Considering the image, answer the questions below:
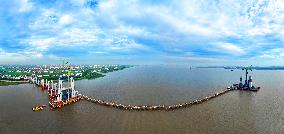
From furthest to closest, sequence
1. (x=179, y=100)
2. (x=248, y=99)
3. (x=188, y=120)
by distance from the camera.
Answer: (x=248, y=99), (x=179, y=100), (x=188, y=120)

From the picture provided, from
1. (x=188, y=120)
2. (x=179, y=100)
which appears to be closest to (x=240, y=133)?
(x=188, y=120)

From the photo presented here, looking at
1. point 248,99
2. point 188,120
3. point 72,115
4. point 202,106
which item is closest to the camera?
point 188,120

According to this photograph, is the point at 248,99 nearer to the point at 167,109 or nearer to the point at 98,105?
the point at 167,109

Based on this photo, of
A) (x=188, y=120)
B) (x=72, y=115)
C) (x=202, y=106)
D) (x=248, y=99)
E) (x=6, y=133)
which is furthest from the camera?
(x=248, y=99)

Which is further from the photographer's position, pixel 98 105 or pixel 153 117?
pixel 98 105

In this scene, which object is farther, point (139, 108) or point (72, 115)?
point (139, 108)

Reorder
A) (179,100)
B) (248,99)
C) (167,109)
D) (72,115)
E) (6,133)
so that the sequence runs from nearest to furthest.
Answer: (6,133), (72,115), (167,109), (179,100), (248,99)

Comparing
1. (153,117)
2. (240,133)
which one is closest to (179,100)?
(153,117)

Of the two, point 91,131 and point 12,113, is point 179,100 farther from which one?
point 12,113
